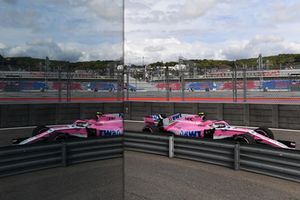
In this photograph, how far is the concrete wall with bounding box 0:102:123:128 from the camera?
104 cm

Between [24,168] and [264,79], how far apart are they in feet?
69.5

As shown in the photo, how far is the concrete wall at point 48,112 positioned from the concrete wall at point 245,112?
11708 mm

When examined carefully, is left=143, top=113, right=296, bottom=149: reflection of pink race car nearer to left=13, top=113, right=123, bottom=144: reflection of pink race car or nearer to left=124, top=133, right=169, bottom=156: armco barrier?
left=124, top=133, right=169, bottom=156: armco barrier

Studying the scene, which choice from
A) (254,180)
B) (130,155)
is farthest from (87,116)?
(130,155)

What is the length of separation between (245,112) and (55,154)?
1489cm

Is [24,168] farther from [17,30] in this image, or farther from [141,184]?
[141,184]

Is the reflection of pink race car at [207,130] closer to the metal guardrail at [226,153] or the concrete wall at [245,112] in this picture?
the metal guardrail at [226,153]

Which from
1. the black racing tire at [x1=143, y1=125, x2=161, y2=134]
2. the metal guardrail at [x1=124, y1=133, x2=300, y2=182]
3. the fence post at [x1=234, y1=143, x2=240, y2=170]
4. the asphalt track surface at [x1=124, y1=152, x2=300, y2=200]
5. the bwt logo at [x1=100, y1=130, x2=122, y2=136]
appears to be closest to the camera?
the bwt logo at [x1=100, y1=130, x2=122, y2=136]

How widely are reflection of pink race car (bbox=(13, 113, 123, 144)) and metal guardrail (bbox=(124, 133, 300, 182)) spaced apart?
5292 millimetres

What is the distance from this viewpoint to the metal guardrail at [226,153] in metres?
6.14

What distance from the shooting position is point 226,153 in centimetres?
723

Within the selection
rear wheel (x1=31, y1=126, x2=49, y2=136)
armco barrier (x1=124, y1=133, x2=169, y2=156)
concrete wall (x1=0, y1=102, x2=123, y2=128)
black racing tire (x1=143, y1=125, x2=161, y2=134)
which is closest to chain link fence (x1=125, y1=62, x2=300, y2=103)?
black racing tire (x1=143, y1=125, x2=161, y2=134)

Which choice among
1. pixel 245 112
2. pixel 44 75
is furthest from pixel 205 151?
pixel 245 112

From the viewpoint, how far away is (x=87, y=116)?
51.0 inches
